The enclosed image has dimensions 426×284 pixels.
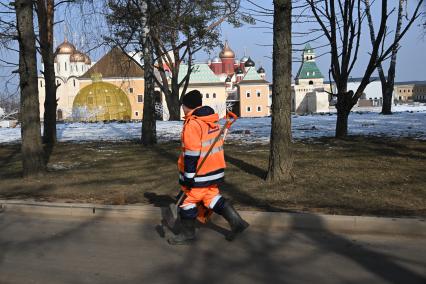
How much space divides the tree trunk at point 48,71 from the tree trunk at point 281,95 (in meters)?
9.28

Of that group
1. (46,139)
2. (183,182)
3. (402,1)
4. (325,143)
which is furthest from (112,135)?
(402,1)

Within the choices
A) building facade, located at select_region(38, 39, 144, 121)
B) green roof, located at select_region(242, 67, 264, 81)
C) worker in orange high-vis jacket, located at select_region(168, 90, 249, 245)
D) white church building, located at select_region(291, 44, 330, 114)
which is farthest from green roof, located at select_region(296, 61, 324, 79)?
worker in orange high-vis jacket, located at select_region(168, 90, 249, 245)

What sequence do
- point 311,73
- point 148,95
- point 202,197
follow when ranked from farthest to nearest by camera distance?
point 311,73
point 148,95
point 202,197

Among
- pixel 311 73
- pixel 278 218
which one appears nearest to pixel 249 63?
pixel 311 73

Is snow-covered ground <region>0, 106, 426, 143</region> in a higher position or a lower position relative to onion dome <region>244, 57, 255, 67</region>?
lower

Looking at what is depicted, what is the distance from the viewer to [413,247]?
5.33 meters

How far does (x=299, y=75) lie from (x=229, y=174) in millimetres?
104551

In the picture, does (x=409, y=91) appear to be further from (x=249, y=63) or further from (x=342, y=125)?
(x=342, y=125)

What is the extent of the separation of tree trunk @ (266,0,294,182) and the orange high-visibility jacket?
2.78 meters

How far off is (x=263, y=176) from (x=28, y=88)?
461 cm

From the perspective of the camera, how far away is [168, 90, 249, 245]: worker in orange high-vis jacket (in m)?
5.40

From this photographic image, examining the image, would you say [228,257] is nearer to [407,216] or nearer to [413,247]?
[413,247]

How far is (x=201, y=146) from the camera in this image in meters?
5.42

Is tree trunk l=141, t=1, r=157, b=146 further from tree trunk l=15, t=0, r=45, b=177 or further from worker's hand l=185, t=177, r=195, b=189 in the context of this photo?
worker's hand l=185, t=177, r=195, b=189
